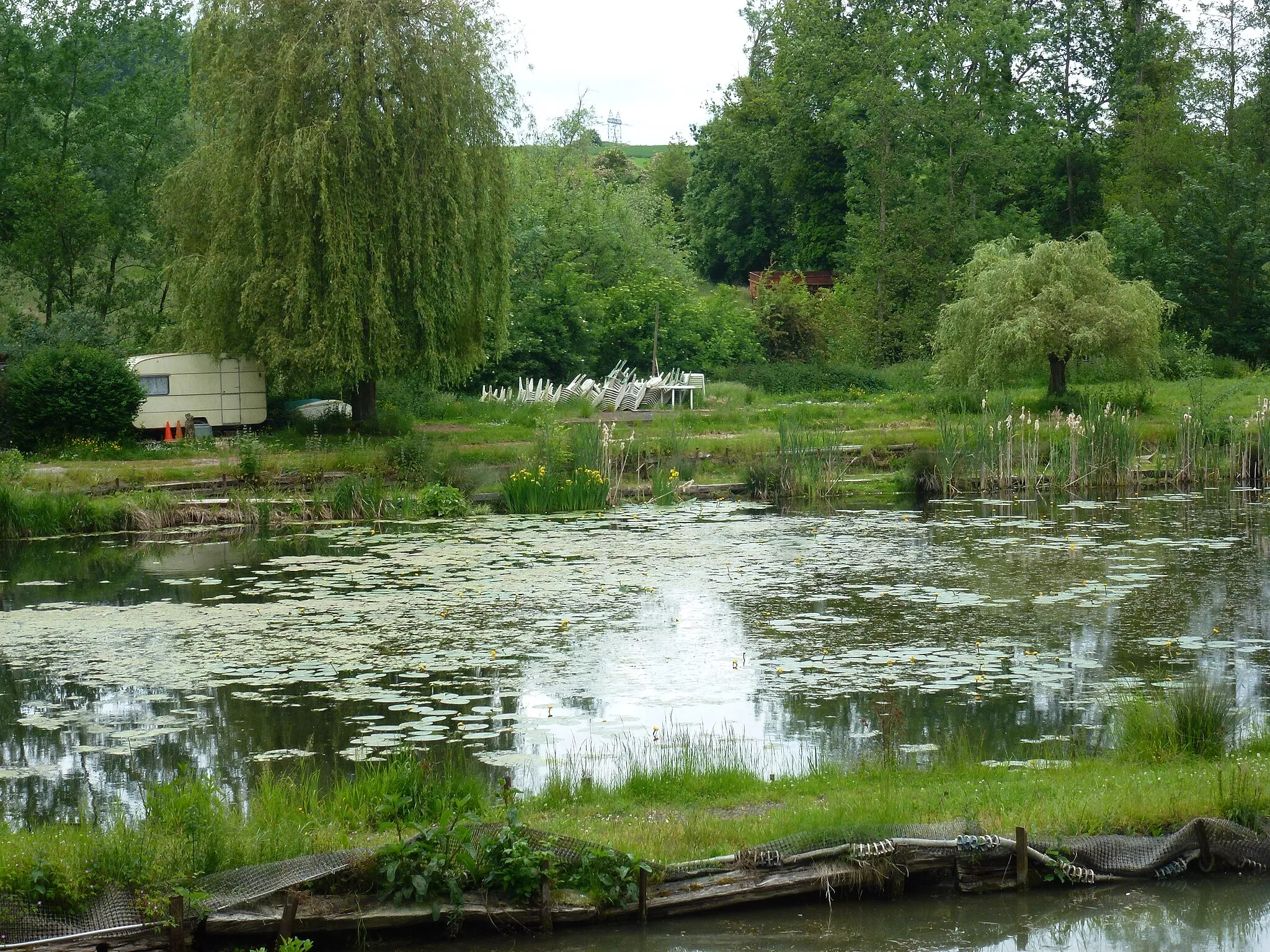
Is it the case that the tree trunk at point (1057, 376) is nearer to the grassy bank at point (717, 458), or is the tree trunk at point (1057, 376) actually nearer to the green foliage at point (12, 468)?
the grassy bank at point (717, 458)

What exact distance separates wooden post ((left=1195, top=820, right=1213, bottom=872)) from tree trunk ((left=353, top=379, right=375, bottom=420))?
20629 mm

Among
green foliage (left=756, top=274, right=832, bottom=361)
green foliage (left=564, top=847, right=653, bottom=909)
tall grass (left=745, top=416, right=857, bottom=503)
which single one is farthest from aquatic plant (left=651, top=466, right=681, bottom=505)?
green foliage (left=756, top=274, right=832, bottom=361)

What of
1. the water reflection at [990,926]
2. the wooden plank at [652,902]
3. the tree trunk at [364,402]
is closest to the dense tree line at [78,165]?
the tree trunk at [364,402]

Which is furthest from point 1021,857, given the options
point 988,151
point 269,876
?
point 988,151

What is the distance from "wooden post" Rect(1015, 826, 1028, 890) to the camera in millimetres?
6055

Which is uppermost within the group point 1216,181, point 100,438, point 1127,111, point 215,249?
point 1127,111

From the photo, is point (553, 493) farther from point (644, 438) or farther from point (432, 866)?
point (432, 866)

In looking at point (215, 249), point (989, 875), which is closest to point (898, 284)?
point (215, 249)

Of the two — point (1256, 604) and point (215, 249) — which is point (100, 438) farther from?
point (1256, 604)

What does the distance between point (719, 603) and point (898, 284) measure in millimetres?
29586

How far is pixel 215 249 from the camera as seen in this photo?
24188 mm

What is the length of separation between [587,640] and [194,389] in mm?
16518

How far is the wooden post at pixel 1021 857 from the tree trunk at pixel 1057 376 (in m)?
22.8

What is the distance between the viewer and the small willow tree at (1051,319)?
26.0 m
